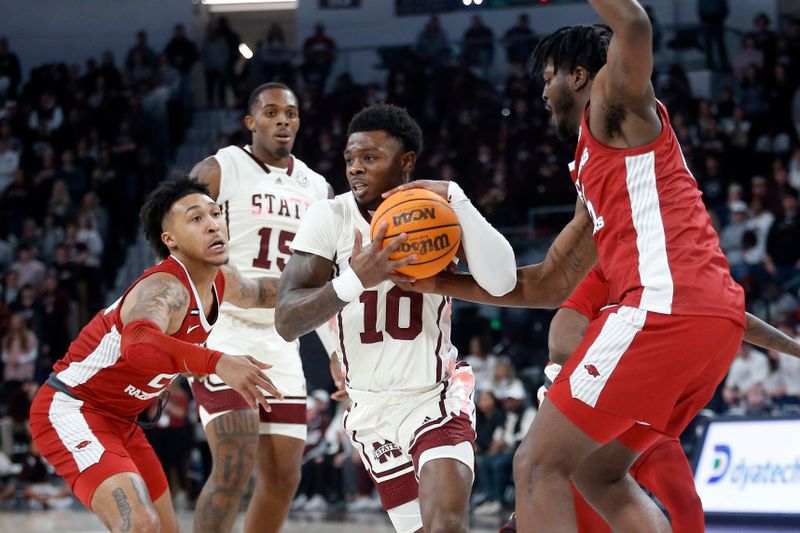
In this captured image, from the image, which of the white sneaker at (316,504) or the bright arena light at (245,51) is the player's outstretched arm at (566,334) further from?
the bright arena light at (245,51)

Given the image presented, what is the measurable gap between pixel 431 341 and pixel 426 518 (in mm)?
834

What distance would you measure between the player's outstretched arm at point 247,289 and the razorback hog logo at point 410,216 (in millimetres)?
1660

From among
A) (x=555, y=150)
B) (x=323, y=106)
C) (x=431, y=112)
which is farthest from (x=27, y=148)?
(x=555, y=150)

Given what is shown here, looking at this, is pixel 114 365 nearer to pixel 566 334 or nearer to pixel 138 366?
pixel 138 366

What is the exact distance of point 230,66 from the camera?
64.1 feet

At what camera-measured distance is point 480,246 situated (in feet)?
15.1

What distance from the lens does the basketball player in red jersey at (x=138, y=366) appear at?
483 cm

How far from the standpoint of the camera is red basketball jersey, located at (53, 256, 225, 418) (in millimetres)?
5168

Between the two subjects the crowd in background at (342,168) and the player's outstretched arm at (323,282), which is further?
the crowd in background at (342,168)

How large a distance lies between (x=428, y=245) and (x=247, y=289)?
175cm

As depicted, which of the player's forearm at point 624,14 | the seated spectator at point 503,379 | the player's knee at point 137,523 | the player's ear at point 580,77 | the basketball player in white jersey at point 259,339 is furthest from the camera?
the seated spectator at point 503,379

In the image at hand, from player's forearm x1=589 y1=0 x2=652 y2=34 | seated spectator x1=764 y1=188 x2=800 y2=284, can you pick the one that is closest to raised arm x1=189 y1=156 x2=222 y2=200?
player's forearm x1=589 y1=0 x2=652 y2=34

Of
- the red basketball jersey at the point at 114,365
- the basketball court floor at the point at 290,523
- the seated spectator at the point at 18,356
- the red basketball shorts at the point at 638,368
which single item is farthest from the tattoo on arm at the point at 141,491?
the seated spectator at the point at 18,356

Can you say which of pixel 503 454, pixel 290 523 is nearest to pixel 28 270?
pixel 290 523
